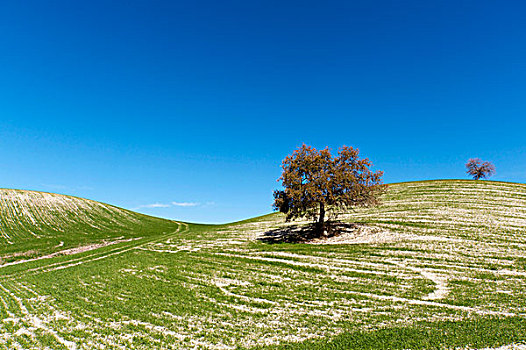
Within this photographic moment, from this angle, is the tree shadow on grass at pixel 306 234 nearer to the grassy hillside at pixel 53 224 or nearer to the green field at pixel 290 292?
the green field at pixel 290 292

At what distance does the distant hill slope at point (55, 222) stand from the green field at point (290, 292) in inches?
450

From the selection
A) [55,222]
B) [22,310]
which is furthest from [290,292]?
[55,222]

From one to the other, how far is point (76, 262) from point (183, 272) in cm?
1804

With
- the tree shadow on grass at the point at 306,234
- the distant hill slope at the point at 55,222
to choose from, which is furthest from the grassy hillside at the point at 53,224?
the tree shadow on grass at the point at 306,234

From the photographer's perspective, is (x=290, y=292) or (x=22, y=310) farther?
(x=290, y=292)

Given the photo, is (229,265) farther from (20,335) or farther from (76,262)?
(76,262)

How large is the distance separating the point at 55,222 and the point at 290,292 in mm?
86483

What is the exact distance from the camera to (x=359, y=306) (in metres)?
17.7

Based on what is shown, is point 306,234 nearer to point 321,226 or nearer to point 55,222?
point 321,226

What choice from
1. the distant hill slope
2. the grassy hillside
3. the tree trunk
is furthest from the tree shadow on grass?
the distant hill slope

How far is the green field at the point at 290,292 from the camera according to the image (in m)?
13.7

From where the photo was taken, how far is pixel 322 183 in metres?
42.3

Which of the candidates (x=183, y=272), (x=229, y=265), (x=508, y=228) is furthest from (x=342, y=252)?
(x=508, y=228)

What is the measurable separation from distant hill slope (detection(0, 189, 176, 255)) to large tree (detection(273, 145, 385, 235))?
42.2 meters
